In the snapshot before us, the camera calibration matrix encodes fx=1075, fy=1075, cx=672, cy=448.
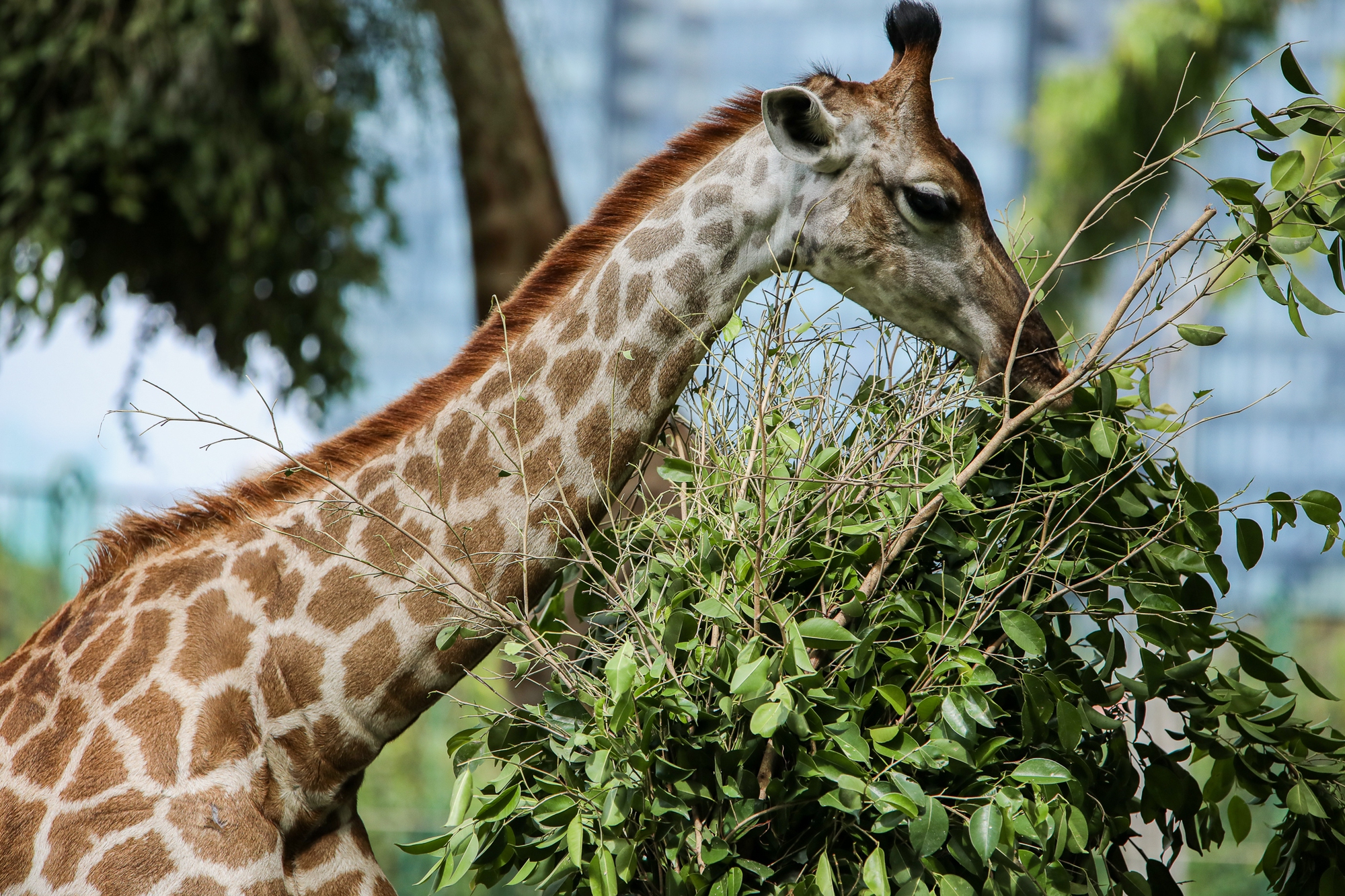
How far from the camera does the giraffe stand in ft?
6.36

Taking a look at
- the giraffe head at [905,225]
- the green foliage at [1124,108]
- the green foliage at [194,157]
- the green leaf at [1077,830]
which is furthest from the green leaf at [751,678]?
the green foliage at [1124,108]

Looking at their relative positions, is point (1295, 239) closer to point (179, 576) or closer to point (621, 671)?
point (621, 671)

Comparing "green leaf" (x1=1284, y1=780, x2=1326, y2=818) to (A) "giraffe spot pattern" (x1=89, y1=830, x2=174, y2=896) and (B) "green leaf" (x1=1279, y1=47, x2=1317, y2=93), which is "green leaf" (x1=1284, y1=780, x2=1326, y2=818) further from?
(A) "giraffe spot pattern" (x1=89, y1=830, x2=174, y2=896)

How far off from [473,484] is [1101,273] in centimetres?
1119

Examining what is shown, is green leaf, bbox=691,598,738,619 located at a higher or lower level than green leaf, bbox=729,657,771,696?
higher

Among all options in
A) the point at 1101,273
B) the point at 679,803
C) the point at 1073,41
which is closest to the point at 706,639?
the point at 679,803

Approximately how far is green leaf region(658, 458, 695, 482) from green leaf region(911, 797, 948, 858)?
66 centimetres

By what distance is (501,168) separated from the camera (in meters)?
6.38

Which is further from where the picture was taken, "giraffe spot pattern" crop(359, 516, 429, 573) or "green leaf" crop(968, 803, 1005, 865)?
"giraffe spot pattern" crop(359, 516, 429, 573)

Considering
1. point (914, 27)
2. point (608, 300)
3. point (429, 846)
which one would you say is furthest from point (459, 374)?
point (914, 27)

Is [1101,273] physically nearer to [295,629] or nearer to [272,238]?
[272,238]

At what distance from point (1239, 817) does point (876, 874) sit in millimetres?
835

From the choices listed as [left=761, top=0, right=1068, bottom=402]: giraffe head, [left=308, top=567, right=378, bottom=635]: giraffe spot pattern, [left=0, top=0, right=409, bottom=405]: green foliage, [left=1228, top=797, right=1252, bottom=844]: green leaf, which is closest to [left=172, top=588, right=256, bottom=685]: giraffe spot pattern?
[left=308, top=567, right=378, bottom=635]: giraffe spot pattern

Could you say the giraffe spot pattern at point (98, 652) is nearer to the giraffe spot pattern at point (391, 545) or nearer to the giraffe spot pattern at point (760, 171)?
the giraffe spot pattern at point (391, 545)
